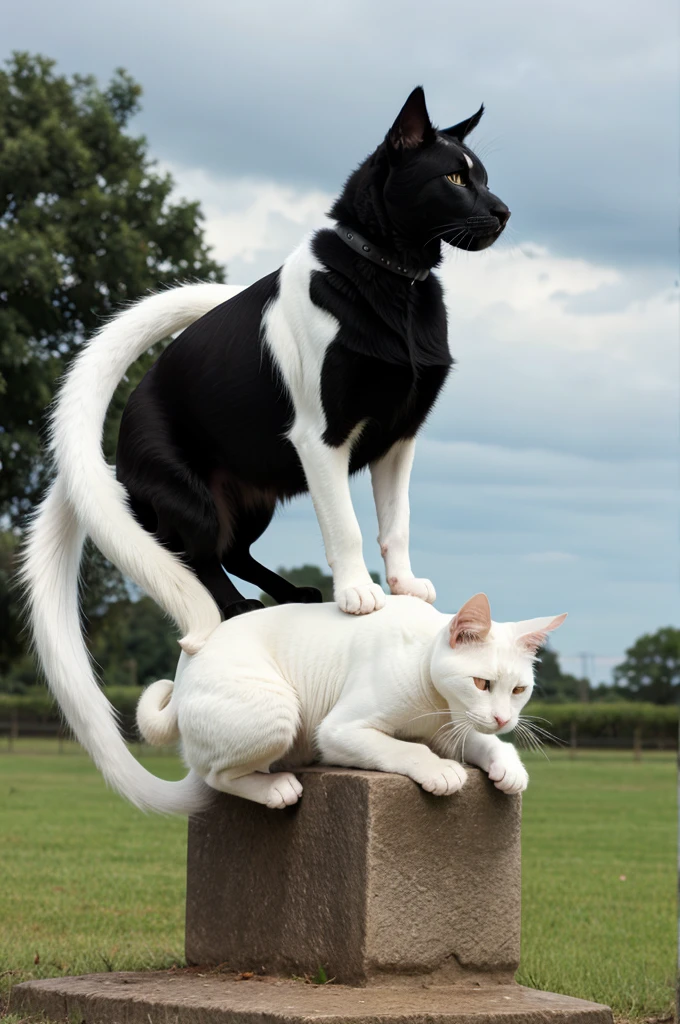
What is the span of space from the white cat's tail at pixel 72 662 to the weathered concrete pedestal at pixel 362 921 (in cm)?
33

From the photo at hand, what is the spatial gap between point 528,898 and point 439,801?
19.4 ft

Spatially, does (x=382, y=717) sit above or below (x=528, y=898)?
above

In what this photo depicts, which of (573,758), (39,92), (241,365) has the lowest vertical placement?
(573,758)

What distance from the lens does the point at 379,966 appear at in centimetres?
356

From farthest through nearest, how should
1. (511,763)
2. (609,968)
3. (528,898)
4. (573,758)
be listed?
(573,758) < (528,898) < (609,968) < (511,763)

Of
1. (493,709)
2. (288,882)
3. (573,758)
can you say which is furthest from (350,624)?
(573,758)

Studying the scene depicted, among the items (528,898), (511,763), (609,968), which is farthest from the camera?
(528,898)

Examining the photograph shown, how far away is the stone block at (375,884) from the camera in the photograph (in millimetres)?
3568

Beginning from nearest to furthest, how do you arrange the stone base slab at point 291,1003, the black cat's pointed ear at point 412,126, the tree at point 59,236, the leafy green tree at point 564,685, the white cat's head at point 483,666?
1. the stone base slab at point 291,1003
2. the white cat's head at point 483,666
3. the black cat's pointed ear at point 412,126
4. the tree at point 59,236
5. the leafy green tree at point 564,685

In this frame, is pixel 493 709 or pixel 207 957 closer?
pixel 493 709

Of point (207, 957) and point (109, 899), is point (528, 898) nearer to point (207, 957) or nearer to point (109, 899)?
point (109, 899)

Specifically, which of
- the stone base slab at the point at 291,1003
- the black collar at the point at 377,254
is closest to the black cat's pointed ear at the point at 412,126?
the black collar at the point at 377,254

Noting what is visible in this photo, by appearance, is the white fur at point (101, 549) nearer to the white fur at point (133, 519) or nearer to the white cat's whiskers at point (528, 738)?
the white fur at point (133, 519)

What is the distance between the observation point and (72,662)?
171 inches
